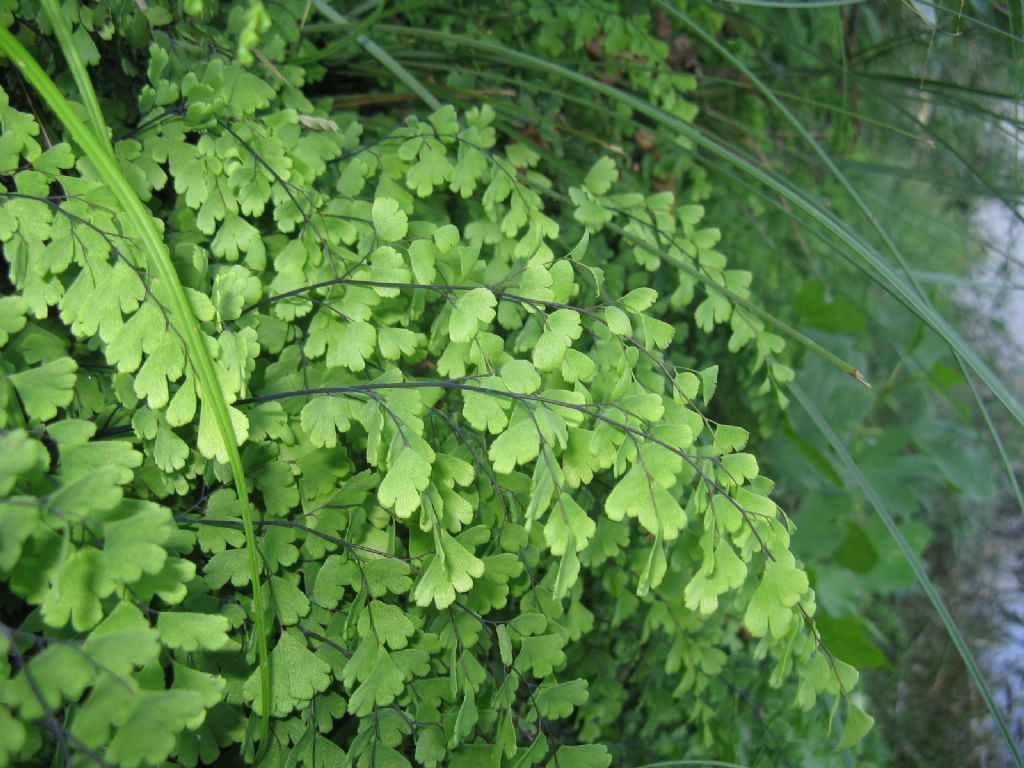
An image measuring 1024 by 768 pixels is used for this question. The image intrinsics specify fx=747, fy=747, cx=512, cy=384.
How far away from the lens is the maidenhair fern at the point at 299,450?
375 millimetres

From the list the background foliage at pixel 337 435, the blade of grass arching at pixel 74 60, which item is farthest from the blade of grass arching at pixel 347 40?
the blade of grass arching at pixel 74 60

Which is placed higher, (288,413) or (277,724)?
(288,413)

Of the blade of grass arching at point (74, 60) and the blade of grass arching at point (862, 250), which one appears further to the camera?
the blade of grass arching at point (862, 250)

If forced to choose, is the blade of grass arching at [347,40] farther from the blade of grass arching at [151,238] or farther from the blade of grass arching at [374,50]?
the blade of grass arching at [151,238]

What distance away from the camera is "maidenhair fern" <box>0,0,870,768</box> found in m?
0.37

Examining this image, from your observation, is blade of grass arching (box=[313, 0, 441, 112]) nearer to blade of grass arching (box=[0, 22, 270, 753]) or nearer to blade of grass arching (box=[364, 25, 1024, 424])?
blade of grass arching (box=[364, 25, 1024, 424])

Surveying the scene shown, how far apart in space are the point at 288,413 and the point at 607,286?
1.31ft

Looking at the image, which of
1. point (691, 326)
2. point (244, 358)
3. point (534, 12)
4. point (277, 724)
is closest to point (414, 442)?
point (244, 358)

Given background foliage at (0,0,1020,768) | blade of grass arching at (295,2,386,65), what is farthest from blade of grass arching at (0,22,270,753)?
blade of grass arching at (295,2,386,65)

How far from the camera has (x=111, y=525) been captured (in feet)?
1.16

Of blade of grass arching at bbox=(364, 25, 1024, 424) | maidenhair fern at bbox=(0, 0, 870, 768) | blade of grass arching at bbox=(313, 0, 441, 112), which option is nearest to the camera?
maidenhair fern at bbox=(0, 0, 870, 768)

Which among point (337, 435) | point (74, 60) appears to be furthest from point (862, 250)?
point (74, 60)

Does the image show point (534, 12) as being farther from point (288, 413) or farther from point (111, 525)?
point (111, 525)

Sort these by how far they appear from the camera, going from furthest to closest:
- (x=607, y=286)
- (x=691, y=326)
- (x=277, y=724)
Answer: (x=691, y=326)
(x=607, y=286)
(x=277, y=724)
